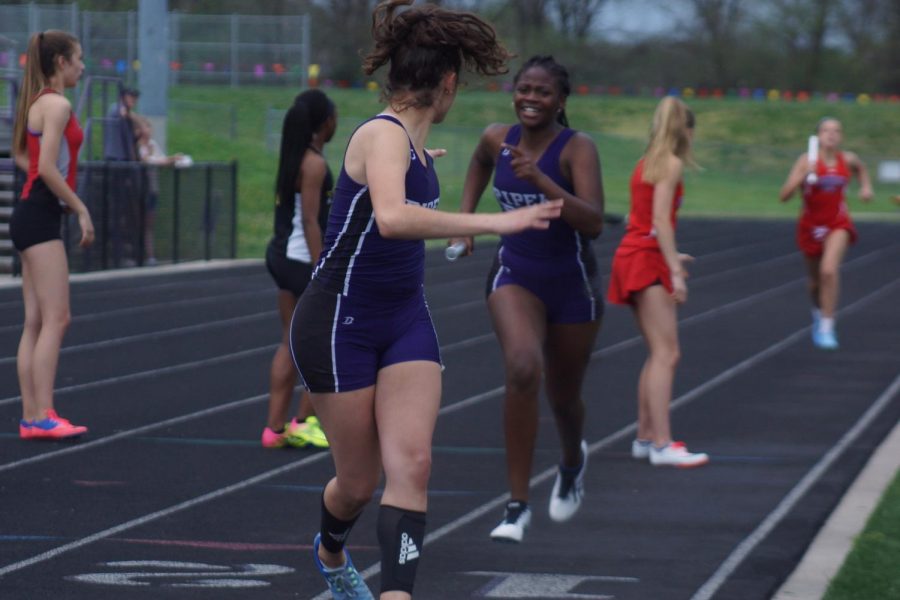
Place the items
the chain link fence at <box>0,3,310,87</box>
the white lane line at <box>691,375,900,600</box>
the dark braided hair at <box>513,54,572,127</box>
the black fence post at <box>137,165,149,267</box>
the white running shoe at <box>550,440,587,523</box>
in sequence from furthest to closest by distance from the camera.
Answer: the chain link fence at <box>0,3,310,87</box>
the black fence post at <box>137,165,149,267</box>
the white running shoe at <box>550,440,587,523</box>
the dark braided hair at <box>513,54,572,127</box>
the white lane line at <box>691,375,900,600</box>

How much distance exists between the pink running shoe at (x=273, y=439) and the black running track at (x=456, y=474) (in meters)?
0.10

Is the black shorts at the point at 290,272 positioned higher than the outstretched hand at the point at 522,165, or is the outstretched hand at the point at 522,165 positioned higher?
the outstretched hand at the point at 522,165

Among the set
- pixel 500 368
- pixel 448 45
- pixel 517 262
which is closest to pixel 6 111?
pixel 500 368

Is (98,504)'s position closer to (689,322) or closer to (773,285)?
(689,322)

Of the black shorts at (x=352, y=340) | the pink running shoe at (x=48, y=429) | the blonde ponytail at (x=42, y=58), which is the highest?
the blonde ponytail at (x=42, y=58)

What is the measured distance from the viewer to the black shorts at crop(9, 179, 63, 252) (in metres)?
8.20

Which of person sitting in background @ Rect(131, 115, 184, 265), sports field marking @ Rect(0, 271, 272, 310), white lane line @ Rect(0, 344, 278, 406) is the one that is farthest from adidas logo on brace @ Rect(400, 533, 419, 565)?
person sitting in background @ Rect(131, 115, 184, 265)

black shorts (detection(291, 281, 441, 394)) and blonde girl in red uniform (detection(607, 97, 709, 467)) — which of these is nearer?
black shorts (detection(291, 281, 441, 394))

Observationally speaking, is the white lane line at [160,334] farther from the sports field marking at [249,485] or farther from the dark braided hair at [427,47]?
the dark braided hair at [427,47]

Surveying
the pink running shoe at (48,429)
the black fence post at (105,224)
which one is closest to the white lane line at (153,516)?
the pink running shoe at (48,429)

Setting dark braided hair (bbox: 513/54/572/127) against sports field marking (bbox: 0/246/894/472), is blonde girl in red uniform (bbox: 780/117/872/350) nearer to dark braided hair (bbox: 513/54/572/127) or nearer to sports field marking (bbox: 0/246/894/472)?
sports field marking (bbox: 0/246/894/472)

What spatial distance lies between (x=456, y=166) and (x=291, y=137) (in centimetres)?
3430

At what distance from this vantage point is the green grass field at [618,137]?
33.8 metres

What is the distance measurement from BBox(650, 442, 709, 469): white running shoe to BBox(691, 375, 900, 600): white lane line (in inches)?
21.8
